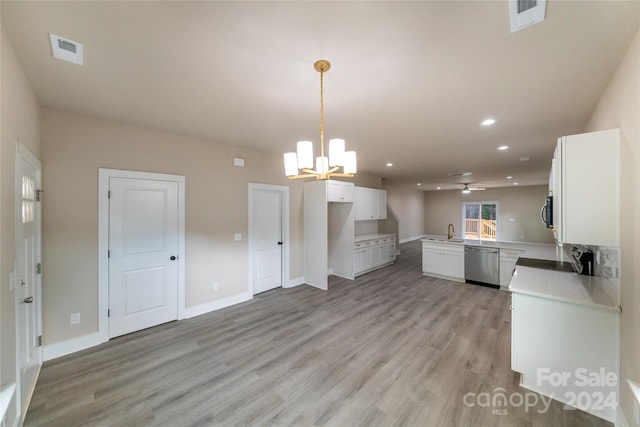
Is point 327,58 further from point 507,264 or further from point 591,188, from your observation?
point 507,264

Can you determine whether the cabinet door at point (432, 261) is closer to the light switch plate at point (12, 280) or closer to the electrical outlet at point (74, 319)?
the electrical outlet at point (74, 319)

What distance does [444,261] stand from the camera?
18.2ft

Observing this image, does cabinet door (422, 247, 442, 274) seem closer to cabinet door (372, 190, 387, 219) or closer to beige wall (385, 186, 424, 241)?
cabinet door (372, 190, 387, 219)

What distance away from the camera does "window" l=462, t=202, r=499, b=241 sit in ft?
36.4

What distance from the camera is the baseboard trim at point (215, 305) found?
3.63m

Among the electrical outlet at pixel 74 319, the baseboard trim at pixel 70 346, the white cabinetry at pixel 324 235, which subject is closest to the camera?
the baseboard trim at pixel 70 346

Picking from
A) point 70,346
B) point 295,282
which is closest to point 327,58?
point 70,346


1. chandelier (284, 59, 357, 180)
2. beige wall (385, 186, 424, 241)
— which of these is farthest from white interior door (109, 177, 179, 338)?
beige wall (385, 186, 424, 241)

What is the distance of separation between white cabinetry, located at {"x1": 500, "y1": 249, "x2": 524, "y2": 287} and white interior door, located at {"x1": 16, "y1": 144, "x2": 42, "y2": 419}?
21.6 ft

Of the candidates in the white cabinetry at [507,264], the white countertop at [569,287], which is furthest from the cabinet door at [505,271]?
the white countertop at [569,287]

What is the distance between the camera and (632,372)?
1556mm

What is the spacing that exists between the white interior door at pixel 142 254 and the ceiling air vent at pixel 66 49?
1.61 m

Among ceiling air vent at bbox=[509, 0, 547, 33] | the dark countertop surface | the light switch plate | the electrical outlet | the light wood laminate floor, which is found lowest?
the light wood laminate floor

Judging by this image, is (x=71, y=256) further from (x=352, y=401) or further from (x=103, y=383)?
(x=352, y=401)
